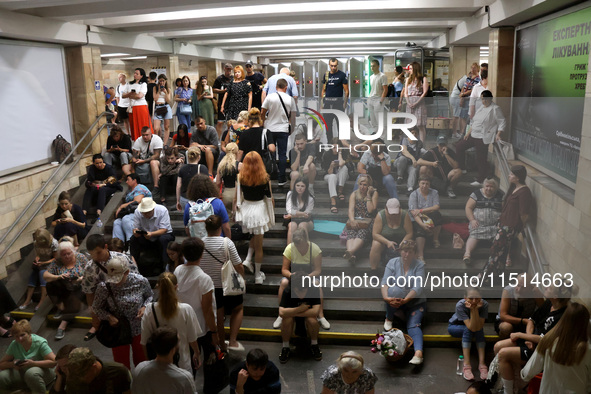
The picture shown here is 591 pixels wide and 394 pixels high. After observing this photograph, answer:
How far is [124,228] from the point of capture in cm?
722


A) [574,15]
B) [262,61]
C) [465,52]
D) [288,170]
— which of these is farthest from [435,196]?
[262,61]

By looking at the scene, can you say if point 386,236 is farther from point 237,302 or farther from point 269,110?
point 269,110

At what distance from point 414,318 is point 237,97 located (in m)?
5.13

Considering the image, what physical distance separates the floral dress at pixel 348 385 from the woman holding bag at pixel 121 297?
1678 mm

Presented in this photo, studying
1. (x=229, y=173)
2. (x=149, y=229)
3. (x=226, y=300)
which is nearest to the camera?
(x=226, y=300)

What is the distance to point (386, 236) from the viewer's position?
4.86 meters

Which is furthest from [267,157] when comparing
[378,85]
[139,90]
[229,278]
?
[378,85]

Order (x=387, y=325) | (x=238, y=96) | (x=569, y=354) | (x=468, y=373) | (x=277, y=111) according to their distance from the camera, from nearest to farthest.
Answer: (x=569, y=354) → (x=468, y=373) → (x=387, y=325) → (x=277, y=111) → (x=238, y=96)

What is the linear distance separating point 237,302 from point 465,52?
9802 millimetres

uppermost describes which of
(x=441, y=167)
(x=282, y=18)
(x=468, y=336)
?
(x=282, y=18)

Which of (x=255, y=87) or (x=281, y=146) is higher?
(x=255, y=87)

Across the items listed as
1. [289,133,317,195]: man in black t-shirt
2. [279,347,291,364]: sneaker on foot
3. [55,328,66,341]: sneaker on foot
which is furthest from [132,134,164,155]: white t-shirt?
[279,347,291,364]: sneaker on foot

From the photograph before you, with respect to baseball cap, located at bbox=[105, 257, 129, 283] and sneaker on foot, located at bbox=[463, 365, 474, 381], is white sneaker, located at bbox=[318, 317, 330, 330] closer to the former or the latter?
sneaker on foot, located at bbox=[463, 365, 474, 381]

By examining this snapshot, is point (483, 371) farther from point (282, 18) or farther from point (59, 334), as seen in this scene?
point (282, 18)
